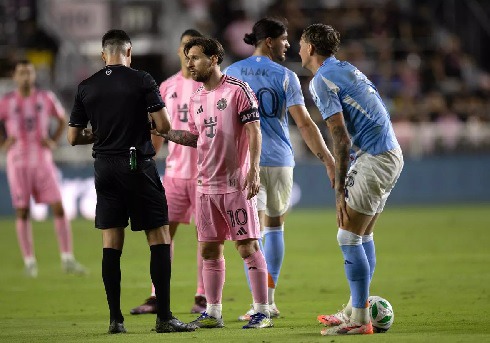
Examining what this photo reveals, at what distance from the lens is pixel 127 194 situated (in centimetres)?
879

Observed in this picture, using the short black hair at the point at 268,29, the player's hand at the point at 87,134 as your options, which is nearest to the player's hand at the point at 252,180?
the player's hand at the point at 87,134

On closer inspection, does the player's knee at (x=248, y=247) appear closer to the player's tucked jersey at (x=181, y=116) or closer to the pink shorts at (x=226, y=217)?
the pink shorts at (x=226, y=217)

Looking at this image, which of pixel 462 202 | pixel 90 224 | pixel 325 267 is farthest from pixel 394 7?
pixel 325 267

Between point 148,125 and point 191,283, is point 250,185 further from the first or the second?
point 191,283

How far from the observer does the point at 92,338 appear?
8.56 meters

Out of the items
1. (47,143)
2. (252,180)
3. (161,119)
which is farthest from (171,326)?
(47,143)

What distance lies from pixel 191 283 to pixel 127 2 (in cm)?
1577

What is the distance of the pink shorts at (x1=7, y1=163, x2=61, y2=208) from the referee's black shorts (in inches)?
230

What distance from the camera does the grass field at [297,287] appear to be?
8.75 metres

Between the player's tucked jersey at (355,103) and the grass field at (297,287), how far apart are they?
1.46m

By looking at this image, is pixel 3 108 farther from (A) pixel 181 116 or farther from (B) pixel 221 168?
(B) pixel 221 168

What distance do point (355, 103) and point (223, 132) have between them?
43.3 inches

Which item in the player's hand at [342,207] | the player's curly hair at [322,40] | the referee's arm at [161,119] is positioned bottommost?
the player's hand at [342,207]

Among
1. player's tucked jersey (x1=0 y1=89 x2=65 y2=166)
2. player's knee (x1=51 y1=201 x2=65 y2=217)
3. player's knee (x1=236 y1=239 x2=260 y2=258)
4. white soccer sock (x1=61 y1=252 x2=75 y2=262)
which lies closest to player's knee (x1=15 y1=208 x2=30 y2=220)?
player's knee (x1=51 y1=201 x2=65 y2=217)
